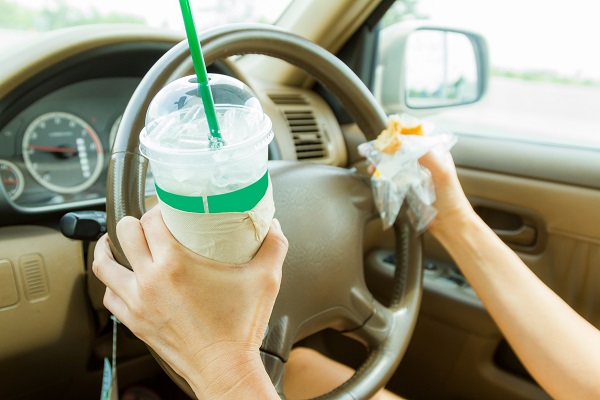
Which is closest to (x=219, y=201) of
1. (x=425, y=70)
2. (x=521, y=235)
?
(x=521, y=235)

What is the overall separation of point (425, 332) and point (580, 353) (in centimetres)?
71

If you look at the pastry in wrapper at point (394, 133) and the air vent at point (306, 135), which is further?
the air vent at point (306, 135)

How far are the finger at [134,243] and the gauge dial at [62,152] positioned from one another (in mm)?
737

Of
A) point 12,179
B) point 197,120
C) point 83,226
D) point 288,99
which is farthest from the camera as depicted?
point 288,99

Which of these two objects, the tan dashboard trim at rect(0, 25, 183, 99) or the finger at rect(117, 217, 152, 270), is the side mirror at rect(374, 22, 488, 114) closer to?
the tan dashboard trim at rect(0, 25, 183, 99)

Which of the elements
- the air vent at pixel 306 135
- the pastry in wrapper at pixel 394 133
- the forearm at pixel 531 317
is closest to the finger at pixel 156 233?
the pastry in wrapper at pixel 394 133

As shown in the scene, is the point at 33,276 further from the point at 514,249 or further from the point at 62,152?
the point at 514,249

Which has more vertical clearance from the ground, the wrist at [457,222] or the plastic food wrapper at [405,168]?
the plastic food wrapper at [405,168]

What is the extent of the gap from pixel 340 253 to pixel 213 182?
53 centimetres

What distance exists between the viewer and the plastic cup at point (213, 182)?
20.5 inches

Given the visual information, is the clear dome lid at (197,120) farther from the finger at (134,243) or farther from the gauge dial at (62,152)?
the gauge dial at (62,152)

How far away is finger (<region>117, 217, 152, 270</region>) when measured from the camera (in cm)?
57

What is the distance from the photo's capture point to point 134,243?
0.58 meters

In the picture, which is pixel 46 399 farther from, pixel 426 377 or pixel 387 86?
pixel 387 86
